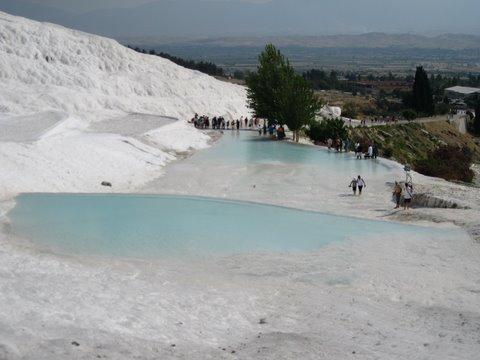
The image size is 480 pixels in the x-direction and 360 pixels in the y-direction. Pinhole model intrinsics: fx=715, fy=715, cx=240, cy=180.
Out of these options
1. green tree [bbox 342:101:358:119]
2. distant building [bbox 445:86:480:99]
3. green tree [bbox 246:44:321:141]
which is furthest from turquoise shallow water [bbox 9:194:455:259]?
distant building [bbox 445:86:480:99]

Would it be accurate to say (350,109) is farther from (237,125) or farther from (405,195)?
(405,195)

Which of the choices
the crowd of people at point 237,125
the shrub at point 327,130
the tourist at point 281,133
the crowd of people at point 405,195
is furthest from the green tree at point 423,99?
the crowd of people at point 405,195

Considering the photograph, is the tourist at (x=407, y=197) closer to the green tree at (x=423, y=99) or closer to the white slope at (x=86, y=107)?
the white slope at (x=86, y=107)

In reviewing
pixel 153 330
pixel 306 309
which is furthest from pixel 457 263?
pixel 153 330

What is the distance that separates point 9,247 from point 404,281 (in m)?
7.38

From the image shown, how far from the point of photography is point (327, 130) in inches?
1346

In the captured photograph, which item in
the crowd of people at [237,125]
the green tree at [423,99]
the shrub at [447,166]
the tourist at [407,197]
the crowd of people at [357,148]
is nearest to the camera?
the tourist at [407,197]

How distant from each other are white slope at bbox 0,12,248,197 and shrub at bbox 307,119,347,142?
562 cm

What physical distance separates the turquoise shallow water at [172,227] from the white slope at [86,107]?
7.11 ft

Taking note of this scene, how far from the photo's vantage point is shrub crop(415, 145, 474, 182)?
31.5 m

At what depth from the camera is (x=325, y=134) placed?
113ft

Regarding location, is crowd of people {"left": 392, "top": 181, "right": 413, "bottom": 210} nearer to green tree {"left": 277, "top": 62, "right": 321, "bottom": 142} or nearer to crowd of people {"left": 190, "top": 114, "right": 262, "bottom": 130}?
green tree {"left": 277, "top": 62, "right": 321, "bottom": 142}

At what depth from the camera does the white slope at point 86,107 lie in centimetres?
2180

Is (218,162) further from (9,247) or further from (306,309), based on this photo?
(306,309)
